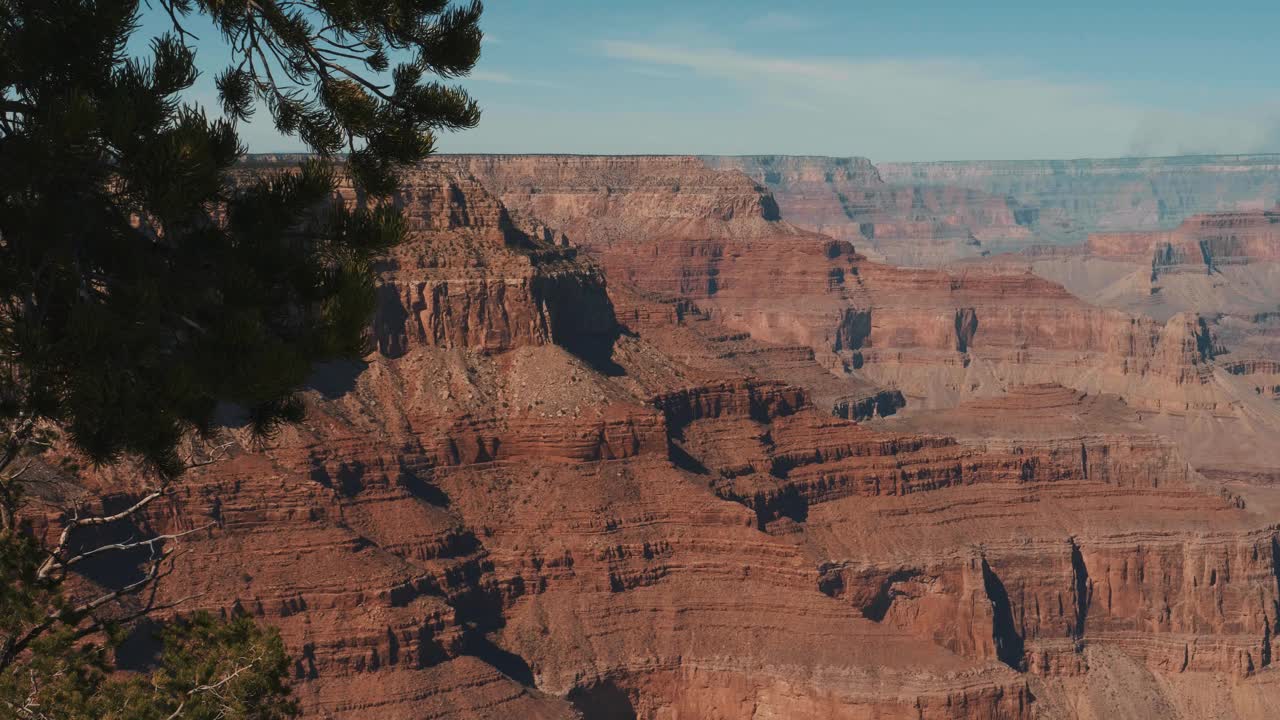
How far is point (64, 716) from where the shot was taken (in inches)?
1064

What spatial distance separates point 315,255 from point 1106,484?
9216 cm

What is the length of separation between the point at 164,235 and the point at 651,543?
61.1m

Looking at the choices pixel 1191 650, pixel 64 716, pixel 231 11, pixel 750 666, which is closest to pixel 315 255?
pixel 231 11

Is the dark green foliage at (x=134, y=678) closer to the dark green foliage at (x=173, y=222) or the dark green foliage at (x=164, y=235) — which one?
the dark green foliage at (x=164, y=235)

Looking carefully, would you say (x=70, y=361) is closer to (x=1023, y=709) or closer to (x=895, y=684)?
(x=895, y=684)

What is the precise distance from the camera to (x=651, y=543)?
274ft

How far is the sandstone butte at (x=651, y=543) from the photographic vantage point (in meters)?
71.4

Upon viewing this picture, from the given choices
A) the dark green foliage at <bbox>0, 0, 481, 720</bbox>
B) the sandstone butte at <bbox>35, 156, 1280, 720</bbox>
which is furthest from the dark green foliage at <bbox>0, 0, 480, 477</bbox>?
the sandstone butte at <bbox>35, 156, 1280, 720</bbox>

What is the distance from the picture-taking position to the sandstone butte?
234ft

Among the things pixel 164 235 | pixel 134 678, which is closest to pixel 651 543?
pixel 134 678

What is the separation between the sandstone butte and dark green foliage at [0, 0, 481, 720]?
3674 centimetres

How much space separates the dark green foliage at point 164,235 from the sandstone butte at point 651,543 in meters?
36.7

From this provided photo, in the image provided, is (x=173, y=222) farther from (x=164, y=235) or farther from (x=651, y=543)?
(x=651, y=543)

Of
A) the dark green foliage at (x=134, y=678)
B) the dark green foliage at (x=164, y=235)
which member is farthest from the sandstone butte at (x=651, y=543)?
the dark green foliage at (x=164, y=235)
